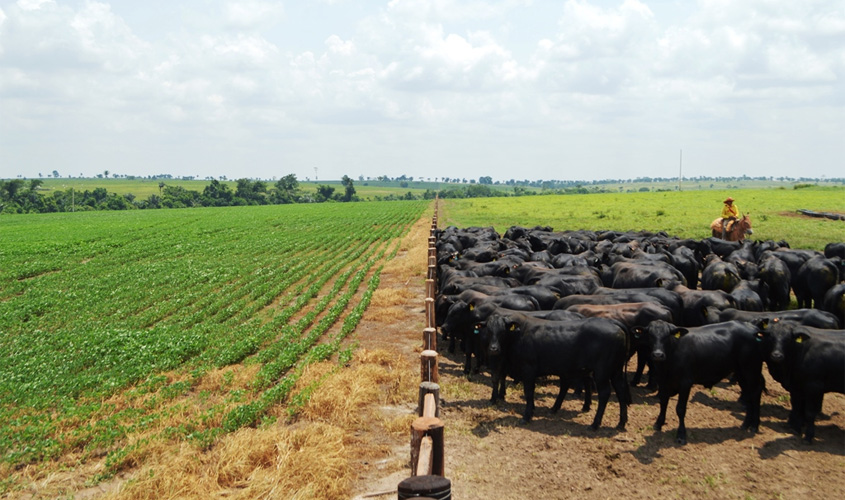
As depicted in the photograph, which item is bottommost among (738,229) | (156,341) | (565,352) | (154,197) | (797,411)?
(156,341)

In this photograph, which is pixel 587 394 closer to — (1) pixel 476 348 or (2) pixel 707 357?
(2) pixel 707 357

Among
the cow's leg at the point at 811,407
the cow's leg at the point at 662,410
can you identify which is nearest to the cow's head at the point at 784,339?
the cow's leg at the point at 811,407

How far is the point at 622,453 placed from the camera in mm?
7211

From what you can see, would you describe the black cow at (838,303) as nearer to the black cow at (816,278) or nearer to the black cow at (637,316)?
the black cow at (816,278)

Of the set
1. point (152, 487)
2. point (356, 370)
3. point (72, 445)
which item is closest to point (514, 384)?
point (356, 370)

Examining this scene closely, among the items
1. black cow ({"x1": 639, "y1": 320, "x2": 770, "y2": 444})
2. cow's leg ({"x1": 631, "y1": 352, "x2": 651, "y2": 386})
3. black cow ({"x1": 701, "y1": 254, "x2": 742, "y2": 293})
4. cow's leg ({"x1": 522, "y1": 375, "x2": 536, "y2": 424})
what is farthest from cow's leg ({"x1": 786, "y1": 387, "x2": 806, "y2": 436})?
black cow ({"x1": 701, "y1": 254, "x2": 742, "y2": 293})

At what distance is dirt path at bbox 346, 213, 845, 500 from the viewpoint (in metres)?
6.28

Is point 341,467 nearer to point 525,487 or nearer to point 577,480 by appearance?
point 525,487

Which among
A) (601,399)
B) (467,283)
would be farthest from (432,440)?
(467,283)

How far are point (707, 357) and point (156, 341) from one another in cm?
1057

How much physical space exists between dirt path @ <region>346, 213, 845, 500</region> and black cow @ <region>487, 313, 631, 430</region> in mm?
411

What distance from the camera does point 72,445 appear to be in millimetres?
7457

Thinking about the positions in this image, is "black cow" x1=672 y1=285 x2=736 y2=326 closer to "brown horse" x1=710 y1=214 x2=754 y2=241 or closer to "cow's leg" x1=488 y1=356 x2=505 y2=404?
"cow's leg" x1=488 y1=356 x2=505 y2=404

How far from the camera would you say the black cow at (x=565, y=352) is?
8.27 metres
